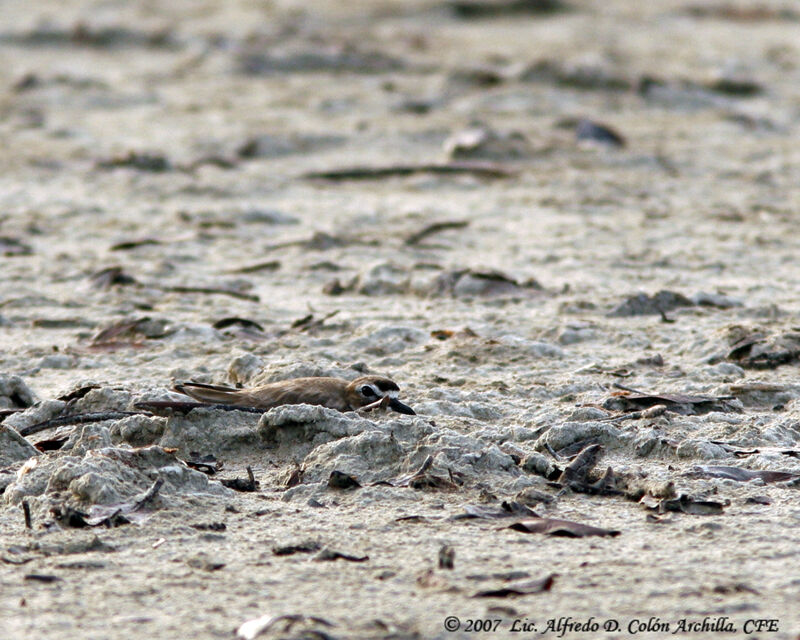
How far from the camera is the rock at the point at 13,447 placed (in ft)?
7.68

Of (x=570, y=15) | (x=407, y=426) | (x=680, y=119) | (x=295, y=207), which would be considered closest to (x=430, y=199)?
(x=295, y=207)

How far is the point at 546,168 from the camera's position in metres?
5.44

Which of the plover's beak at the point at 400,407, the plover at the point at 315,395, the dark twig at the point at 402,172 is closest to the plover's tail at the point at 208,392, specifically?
the plover at the point at 315,395

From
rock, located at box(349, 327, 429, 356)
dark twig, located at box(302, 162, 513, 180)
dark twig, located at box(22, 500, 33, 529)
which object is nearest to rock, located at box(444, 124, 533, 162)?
dark twig, located at box(302, 162, 513, 180)

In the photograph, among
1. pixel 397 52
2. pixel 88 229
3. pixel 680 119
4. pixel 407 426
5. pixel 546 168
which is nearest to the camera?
pixel 407 426

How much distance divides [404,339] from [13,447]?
117 centimetres

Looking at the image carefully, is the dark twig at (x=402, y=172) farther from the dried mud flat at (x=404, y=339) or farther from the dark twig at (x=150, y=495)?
the dark twig at (x=150, y=495)

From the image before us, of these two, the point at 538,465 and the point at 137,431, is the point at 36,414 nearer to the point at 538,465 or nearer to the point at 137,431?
the point at 137,431

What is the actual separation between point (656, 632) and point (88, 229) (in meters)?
3.38

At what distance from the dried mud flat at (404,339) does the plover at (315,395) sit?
7 cm

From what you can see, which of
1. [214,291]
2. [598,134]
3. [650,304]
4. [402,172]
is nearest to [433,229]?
[402,172]

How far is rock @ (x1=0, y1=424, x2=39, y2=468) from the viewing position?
92.1 inches

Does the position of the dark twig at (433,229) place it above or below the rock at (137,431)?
below

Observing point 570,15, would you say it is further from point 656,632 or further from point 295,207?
point 656,632
